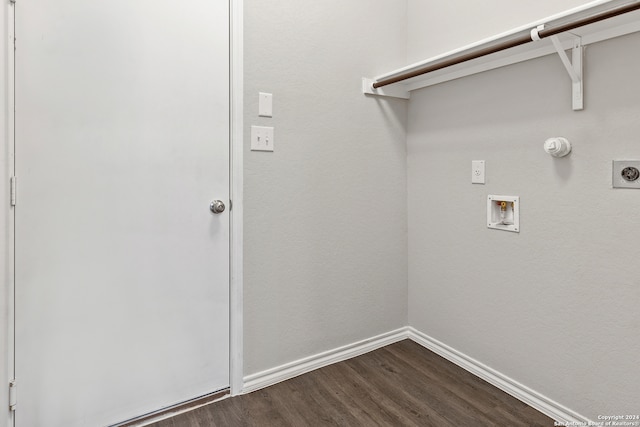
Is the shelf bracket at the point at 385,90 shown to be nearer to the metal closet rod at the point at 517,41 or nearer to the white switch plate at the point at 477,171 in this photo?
the metal closet rod at the point at 517,41

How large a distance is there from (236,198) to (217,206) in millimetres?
97

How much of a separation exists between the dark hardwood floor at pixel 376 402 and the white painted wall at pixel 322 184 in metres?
→ 0.17

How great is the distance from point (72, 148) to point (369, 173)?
4.64ft

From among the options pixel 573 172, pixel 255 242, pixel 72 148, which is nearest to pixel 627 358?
pixel 573 172

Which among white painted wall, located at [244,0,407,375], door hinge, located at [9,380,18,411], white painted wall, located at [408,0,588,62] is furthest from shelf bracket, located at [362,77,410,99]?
door hinge, located at [9,380,18,411]

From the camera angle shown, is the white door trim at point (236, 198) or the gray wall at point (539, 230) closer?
the gray wall at point (539, 230)

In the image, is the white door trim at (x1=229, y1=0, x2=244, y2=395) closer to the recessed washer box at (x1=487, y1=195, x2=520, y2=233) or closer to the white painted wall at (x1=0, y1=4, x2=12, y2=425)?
the white painted wall at (x1=0, y1=4, x2=12, y2=425)

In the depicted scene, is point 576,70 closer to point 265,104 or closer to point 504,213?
point 504,213

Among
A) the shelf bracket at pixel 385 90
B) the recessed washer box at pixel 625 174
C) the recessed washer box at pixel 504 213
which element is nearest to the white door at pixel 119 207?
the shelf bracket at pixel 385 90

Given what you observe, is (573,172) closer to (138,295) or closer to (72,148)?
(138,295)

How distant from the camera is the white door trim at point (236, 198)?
5.37ft

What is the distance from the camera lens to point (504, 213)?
5.69 ft

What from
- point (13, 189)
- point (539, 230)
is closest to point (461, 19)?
point (539, 230)

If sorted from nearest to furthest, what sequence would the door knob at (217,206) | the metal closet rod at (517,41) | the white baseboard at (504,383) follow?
the metal closet rod at (517,41), the white baseboard at (504,383), the door knob at (217,206)
